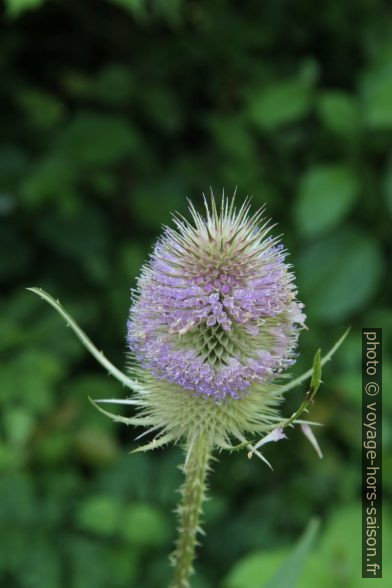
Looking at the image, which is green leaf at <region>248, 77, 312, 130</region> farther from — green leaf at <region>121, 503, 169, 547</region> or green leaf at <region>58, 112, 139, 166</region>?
green leaf at <region>121, 503, 169, 547</region>

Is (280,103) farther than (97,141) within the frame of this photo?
No

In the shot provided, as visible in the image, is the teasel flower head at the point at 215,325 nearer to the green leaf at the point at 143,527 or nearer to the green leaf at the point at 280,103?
the green leaf at the point at 143,527

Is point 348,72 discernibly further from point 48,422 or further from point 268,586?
point 268,586

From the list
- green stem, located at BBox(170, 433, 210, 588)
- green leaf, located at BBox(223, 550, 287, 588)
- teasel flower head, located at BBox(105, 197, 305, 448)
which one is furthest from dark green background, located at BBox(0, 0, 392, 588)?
teasel flower head, located at BBox(105, 197, 305, 448)

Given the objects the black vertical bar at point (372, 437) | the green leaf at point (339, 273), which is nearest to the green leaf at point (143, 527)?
the black vertical bar at point (372, 437)

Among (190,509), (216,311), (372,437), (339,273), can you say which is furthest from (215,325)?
(339,273)

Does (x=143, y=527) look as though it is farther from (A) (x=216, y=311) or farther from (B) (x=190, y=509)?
(A) (x=216, y=311)
